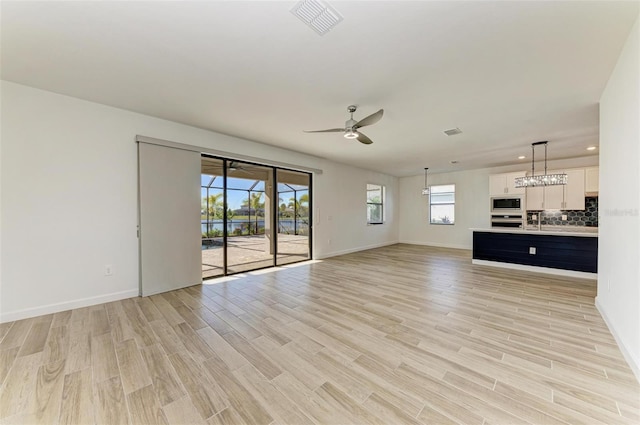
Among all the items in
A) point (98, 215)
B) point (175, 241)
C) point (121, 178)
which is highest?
point (121, 178)

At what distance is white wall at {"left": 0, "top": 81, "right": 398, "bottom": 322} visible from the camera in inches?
110

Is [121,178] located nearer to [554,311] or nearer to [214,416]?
[214,416]

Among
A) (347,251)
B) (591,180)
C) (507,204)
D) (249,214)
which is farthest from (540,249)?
(249,214)

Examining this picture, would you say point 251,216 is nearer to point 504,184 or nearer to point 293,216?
point 293,216

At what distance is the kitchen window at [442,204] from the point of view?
8547 millimetres

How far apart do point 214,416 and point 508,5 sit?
10.9 ft

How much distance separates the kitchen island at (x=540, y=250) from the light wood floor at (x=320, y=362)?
135 cm

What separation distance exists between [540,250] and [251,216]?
19.8 ft

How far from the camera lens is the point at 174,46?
7.18 feet

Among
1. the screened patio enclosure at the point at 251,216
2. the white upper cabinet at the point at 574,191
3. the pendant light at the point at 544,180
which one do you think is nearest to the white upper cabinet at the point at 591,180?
the white upper cabinet at the point at 574,191

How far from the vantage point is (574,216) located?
21.2 ft

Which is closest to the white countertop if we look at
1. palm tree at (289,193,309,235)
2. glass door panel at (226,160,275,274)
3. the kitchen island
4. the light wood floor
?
the kitchen island

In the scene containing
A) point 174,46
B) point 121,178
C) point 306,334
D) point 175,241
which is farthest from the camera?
point 175,241

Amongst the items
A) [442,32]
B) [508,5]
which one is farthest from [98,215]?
[508,5]
